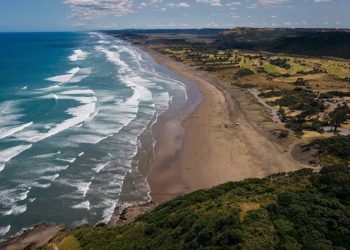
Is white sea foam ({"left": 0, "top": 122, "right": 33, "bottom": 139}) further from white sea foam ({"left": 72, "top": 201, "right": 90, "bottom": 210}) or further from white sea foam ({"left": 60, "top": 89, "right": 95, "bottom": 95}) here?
white sea foam ({"left": 60, "top": 89, "right": 95, "bottom": 95})

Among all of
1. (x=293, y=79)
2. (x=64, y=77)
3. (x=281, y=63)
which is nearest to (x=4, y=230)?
(x=64, y=77)

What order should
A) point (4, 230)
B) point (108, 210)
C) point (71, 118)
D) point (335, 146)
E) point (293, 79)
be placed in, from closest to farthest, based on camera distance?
point (4, 230) → point (108, 210) → point (335, 146) → point (71, 118) → point (293, 79)

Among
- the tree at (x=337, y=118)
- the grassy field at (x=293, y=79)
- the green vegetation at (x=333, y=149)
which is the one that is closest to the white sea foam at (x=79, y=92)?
the grassy field at (x=293, y=79)

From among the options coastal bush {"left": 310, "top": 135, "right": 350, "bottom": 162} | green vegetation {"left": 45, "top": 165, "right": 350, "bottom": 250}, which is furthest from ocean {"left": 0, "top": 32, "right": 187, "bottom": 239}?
coastal bush {"left": 310, "top": 135, "right": 350, "bottom": 162}

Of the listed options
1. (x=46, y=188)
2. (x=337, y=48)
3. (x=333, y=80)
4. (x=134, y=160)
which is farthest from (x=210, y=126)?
(x=337, y=48)

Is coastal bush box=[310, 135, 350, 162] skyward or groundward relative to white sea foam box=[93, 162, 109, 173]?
skyward

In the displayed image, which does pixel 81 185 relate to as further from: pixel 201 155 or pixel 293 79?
pixel 293 79
